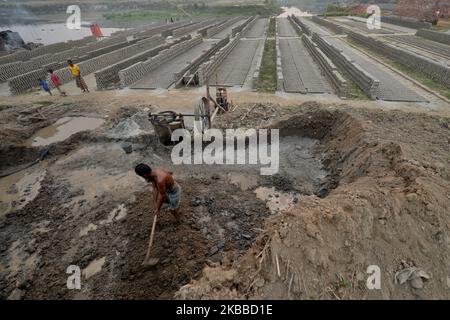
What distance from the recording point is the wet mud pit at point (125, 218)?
4.39 m

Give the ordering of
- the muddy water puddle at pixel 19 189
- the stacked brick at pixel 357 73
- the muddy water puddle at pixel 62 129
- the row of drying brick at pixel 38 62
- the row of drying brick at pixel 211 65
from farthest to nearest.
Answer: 1. the row of drying brick at pixel 38 62
2. the row of drying brick at pixel 211 65
3. the stacked brick at pixel 357 73
4. the muddy water puddle at pixel 62 129
5. the muddy water puddle at pixel 19 189

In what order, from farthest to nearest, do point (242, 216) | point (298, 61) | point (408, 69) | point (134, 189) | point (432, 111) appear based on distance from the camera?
point (298, 61) < point (408, 69) < point (432, 111) < point (134, 189) < point (242, 216)

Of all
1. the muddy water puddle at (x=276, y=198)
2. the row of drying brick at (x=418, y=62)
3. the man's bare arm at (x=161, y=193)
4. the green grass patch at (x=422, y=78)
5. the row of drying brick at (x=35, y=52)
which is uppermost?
the row of drying brick at (x=35, y=52)

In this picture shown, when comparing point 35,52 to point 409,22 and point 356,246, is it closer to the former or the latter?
point 356,246

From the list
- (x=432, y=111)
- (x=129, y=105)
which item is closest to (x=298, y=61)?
(x=432, y=111)

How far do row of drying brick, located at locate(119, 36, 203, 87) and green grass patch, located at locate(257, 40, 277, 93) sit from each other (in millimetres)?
5977

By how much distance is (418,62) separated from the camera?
13.9 m

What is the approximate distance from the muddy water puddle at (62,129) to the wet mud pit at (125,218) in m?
1.29

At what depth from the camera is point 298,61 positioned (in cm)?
1605

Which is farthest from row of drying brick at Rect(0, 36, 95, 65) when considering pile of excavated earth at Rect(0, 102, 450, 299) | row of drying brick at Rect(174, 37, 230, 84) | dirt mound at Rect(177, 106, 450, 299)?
dirt mound at Rect(177, 106, 450, 299)

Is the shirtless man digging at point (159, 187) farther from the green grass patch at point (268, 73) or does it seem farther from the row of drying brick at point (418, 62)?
the row of drying brick at point (418, 62)

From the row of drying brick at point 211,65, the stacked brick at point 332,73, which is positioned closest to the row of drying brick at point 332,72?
the stacked brick at point 332,73
